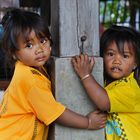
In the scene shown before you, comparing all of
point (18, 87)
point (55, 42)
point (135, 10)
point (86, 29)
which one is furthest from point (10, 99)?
point (135, 10)

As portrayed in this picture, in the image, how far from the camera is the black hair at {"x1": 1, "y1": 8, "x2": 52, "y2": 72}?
2.49 m

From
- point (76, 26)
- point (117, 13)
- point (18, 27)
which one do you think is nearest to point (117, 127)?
point (76, 26)

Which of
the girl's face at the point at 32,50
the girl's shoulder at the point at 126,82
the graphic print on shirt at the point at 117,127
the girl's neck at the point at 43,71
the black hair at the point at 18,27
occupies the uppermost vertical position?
the black hair at the point at 18,27

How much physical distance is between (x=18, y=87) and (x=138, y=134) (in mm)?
900

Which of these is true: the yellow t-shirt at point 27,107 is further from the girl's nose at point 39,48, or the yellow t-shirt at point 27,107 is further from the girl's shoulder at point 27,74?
the girl's nose at point 39,48

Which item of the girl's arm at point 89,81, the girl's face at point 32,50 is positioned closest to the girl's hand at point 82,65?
the girl's arm at point 89,81

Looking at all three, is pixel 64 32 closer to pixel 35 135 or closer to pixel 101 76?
pixel 101 76

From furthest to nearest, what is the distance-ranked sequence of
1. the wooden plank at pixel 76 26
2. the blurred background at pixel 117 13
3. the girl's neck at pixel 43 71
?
the blurred background at pixel 117 13 < the girl's neck at pixel 43 71 < the wooden plank at pixel 76 26

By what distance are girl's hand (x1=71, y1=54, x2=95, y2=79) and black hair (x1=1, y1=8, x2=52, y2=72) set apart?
236 millimetres

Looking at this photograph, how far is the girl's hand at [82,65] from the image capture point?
256 cm

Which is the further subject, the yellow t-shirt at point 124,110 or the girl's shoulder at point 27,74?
the yellow t-shirt at point 124,110

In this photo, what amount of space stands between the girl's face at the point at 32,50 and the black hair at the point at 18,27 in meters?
0.02

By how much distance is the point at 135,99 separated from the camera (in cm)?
271

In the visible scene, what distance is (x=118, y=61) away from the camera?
9.00 ft
